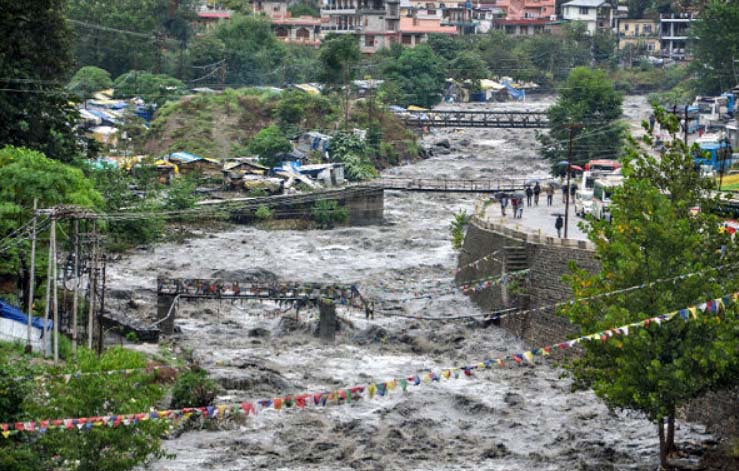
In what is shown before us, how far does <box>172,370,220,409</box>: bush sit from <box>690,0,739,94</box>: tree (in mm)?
74652

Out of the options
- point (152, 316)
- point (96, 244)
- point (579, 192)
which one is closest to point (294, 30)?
point (579, 192)

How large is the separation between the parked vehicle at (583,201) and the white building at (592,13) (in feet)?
307

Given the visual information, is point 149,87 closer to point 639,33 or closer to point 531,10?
point 531,10

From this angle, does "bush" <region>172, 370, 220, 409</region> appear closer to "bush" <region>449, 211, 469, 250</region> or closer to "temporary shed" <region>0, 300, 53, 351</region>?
"temporary shed" <region>0, 300, 53, 351</region>

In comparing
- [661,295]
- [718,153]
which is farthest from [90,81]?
[661,295]

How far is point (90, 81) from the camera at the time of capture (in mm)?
110875

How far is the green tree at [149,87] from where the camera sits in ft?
349

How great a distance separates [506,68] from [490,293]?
87361 millimetres

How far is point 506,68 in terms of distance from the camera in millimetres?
141375

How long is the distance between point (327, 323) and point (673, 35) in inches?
4270

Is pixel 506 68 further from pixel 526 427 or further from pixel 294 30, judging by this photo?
pixel 526 427

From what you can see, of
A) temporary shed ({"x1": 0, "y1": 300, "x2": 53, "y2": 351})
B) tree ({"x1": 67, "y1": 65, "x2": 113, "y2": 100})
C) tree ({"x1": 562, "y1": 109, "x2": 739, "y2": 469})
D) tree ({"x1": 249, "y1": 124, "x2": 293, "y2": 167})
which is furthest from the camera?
tree ({"x1": 67, "y1": 65, "x2": 113, "y2": 100})

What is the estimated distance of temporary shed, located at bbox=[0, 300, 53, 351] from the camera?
148 ft

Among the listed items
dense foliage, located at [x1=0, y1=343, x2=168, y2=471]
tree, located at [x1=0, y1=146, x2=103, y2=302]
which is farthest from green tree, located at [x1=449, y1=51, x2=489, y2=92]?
dense foliage, located at [x1=0, y1=343, x2=168, y2=471]
